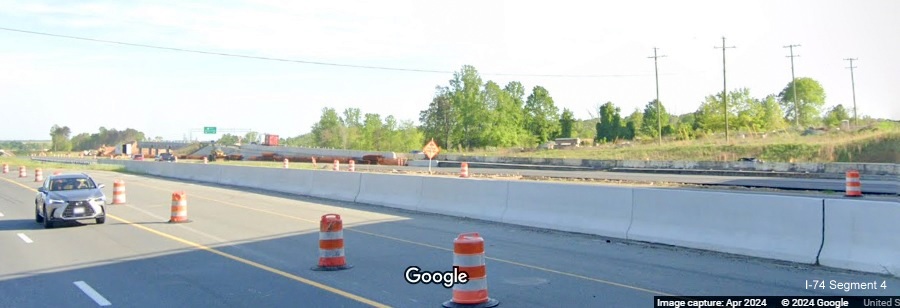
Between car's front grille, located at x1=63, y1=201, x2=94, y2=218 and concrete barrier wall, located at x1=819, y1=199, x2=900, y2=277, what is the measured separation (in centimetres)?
1594

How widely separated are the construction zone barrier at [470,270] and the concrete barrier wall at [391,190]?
13.4 m

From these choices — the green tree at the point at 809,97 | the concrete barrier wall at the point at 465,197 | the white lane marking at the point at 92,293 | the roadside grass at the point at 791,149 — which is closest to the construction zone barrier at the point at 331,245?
the white lane marking at the point at 92,293

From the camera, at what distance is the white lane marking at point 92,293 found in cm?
887

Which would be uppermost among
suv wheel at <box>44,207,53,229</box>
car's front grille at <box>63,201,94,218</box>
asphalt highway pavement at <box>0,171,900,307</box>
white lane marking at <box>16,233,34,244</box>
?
car's front grille at <box>63,201,94,218</box>

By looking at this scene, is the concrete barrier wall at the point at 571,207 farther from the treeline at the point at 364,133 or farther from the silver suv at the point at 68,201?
the treeline at the point at 364,133

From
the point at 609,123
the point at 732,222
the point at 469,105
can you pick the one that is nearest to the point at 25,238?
the point at 732,222

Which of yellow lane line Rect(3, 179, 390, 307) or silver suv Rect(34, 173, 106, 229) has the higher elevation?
silver suv Rect(34, 173, 106, 229)

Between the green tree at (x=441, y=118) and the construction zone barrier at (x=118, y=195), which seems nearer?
the construction zone barrier at (x=118, y=195)

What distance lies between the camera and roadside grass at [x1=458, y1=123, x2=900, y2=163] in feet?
171

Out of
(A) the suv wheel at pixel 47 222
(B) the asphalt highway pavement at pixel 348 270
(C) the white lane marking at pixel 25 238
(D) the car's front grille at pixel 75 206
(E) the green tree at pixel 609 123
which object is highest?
(E) the green tree at pixel 609 123

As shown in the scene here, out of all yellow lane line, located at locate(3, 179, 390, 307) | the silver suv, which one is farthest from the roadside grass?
yellow lane line, located at locate(3, 179, 390, 307)

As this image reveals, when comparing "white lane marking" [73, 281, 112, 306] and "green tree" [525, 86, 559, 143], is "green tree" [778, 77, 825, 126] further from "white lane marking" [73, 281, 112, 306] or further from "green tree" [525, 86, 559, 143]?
"white lane marking" [73, 281, 112, 306]

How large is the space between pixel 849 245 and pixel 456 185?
36.7ft

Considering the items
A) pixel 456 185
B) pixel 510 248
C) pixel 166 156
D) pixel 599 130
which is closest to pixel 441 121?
pixel 599 130
